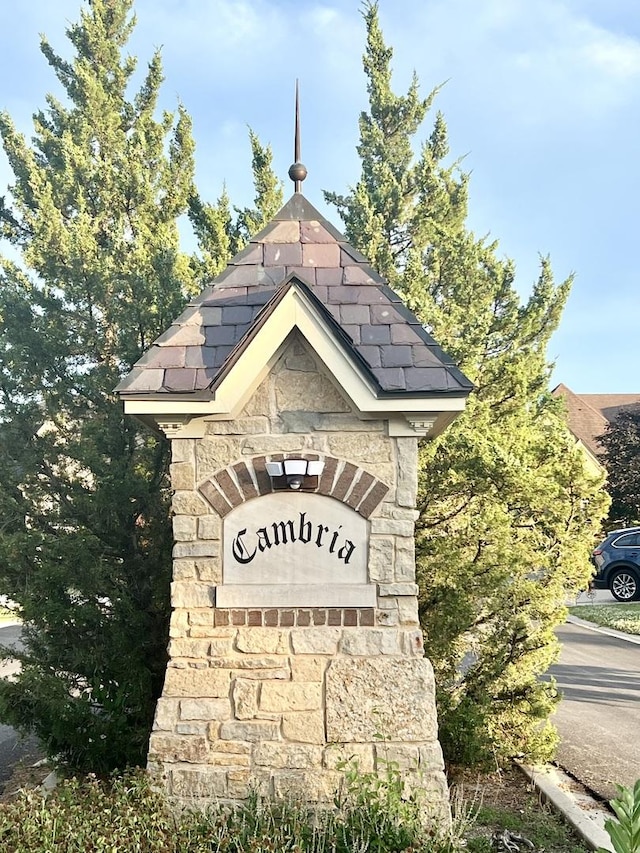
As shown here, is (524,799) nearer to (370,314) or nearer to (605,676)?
(370,314)

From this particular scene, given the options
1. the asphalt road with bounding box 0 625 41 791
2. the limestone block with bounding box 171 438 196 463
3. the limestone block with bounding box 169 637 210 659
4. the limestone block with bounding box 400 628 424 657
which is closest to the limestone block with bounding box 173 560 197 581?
the limestone block with bounding box 169 637 210 659

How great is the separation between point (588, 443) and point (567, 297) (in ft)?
89.0

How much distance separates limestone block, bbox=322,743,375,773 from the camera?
4207 millimetres

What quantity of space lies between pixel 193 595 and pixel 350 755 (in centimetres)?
136

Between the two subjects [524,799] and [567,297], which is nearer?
[524,799]

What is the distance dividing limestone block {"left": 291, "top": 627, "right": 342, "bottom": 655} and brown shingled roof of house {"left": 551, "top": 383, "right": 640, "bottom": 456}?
3077 cm

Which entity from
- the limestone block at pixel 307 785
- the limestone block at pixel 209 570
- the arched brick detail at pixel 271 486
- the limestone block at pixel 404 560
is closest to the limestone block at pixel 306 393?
the arched brick detail at pixel 271 486

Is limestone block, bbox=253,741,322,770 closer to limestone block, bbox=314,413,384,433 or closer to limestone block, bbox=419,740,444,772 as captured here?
limestone block, bbox=419,740,444,772

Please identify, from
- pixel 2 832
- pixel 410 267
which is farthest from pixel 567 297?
pixel 2 832

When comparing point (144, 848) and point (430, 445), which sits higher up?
point (430, 445)

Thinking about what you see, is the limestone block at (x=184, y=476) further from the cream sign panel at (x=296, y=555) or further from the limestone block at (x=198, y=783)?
the limestone block at (x=198, y=783)

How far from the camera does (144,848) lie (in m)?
3.55

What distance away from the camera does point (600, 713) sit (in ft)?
27.8

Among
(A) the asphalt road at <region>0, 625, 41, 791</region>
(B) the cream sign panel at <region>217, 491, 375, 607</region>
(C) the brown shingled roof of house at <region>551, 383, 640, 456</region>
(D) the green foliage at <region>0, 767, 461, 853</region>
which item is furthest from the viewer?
(C) the brown shingled roof of house at <region>551, 383, 640, 456</region>
